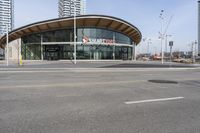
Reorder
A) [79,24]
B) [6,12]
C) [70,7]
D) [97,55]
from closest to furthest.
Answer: [6,12] → [79,24] → [70,7] → [97,55]

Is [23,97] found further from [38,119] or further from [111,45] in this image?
[111,45]

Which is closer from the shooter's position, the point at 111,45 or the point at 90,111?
the point at 90,111

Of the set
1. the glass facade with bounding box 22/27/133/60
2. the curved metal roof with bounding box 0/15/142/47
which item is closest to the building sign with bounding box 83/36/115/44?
the glass facade with bounding box 22/27/133/60

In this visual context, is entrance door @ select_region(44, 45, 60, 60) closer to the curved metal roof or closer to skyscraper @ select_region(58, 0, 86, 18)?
the curved metal roof

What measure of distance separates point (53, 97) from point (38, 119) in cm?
302

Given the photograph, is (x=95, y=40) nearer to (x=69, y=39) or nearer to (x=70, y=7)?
(x=69, y=39)

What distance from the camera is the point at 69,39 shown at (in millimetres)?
58188

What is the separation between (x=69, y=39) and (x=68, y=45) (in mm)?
1453

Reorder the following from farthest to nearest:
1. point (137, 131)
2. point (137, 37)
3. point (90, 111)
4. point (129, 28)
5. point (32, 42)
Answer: point (137, 37) → point (129, 28) → point (32, 42) → point (90, 111) → point (137, 131)

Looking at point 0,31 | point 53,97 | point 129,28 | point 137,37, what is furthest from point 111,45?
point 53,97

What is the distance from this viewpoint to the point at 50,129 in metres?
5.24

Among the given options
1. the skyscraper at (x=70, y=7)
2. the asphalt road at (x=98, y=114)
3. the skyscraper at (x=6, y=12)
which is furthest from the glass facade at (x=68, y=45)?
the asphalt road at (x=98, y=114)

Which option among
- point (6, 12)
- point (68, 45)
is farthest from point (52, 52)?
point (6, 12)

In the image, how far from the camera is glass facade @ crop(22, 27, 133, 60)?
58.2 metres
